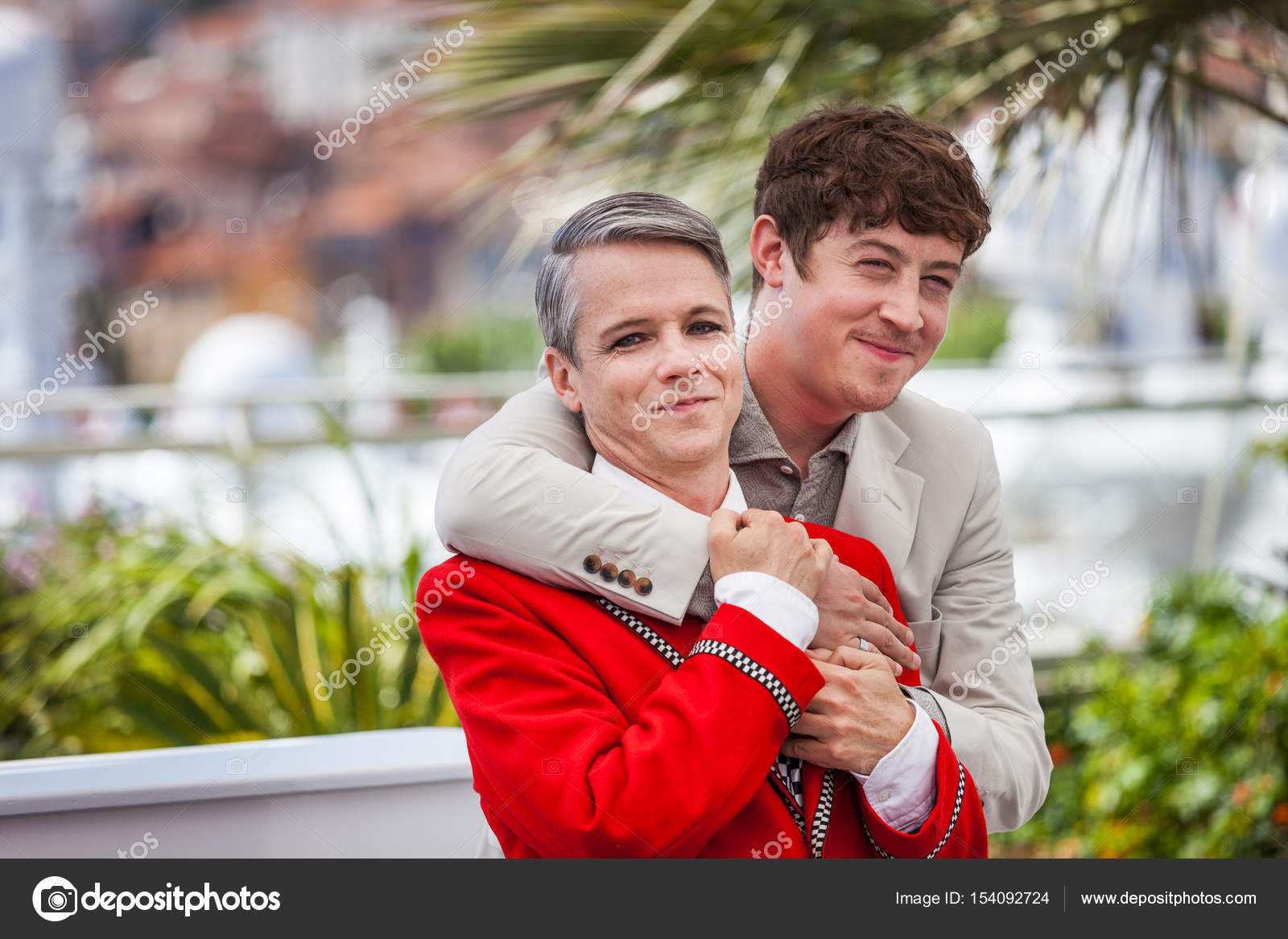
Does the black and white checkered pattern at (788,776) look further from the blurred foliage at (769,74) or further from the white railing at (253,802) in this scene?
the blurred foliage at (769,74)

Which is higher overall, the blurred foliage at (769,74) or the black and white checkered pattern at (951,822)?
the blurred foliage at (769,74)

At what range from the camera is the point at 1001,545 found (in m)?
1.90

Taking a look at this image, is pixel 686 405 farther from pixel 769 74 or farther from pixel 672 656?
pixel 769 74

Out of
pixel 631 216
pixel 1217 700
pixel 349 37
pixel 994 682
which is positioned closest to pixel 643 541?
pixel 631 216

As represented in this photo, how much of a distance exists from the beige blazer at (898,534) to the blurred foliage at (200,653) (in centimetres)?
161

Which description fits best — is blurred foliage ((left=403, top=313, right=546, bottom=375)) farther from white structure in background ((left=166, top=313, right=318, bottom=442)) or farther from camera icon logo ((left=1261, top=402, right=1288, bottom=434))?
camera icon logo ((left=1261, top=402, right=1288, bottom=434))

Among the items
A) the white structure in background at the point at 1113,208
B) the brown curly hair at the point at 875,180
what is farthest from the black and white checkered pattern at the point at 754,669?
the white structure in background at the point at 1113,208

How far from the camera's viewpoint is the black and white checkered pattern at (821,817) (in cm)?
148

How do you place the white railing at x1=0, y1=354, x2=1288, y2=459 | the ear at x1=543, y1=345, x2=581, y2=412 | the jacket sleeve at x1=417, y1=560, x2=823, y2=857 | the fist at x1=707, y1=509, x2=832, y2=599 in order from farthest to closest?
the white railing at x1=0, y1=354, x2=1288, y2=459
the ear at x1=543, y1=345, x2=581, y2=412
the fist at x1=707, y1=509, x2=832, y2=599
the jacket sleeve at x1=417, y1=560, x2=823, y2=857

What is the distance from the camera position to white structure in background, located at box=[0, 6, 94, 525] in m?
15.3

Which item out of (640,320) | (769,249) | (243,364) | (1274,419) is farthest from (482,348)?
(640,320)

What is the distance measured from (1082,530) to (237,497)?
3572mm

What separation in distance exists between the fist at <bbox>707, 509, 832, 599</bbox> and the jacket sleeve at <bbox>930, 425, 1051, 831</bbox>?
31 cm

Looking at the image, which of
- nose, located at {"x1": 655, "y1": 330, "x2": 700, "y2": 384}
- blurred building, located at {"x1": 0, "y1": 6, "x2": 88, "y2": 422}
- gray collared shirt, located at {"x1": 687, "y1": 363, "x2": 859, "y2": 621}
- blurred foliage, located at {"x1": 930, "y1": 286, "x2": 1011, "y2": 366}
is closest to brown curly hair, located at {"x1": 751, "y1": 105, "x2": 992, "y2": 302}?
gray collared shirt, located at {"x1": 687, "y1": 363, "x2": 859, "y2": 621}
